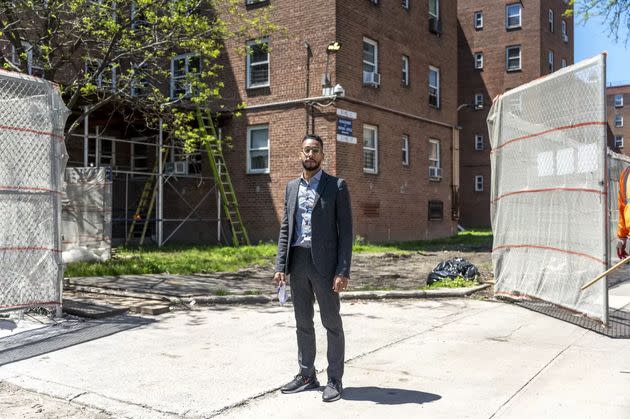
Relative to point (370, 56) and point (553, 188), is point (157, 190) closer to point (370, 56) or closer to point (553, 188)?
point (370, 56)

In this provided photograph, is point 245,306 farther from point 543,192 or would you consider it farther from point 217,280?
point 543,192

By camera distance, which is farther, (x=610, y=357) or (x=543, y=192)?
(x=543, y=192)

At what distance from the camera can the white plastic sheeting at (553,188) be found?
22.9ft

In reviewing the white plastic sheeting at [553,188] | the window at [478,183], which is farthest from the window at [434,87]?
the window at [478,183]

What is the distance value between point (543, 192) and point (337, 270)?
181 inches

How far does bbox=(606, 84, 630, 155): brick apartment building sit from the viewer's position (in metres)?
71.1

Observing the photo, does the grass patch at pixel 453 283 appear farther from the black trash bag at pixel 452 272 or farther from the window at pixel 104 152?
the window at pixel 104 152

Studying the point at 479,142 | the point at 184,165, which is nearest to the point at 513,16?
the point at 479,142

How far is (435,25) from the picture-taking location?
80.2 ft

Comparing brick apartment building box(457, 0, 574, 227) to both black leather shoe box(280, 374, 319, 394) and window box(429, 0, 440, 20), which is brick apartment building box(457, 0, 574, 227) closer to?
window box(429, 0, 440, 20)

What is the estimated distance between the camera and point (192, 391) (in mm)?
4895

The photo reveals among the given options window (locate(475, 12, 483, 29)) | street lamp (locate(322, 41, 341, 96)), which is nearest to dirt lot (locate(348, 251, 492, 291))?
street lamp (locate(322, 41, 341, 96))

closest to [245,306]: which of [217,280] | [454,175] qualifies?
[217,280]

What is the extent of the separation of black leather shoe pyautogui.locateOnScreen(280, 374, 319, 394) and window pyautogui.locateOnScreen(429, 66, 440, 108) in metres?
20.6
